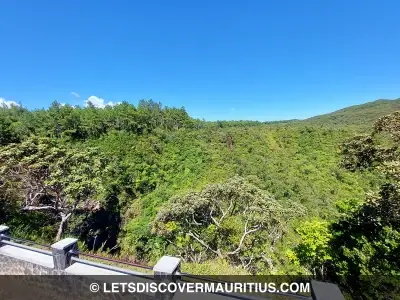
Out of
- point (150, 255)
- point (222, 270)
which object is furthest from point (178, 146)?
point (222, 270)

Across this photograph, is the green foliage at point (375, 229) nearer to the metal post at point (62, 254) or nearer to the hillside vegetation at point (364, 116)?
the metal post at point (62, 254)

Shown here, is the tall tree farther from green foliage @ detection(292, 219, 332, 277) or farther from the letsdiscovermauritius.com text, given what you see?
green foliage @ detection(292, 219, 332, 277)

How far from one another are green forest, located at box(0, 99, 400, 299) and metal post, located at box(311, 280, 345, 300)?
3.34m

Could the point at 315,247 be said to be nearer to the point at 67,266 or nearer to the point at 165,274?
the point at 165,274

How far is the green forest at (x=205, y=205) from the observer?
25.4ft

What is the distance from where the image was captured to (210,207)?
1266cm

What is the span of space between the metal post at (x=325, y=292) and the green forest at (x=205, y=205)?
3338 millimetres

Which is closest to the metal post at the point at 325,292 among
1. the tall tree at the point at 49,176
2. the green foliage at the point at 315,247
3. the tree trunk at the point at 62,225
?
the green foliage at the point at 315,247

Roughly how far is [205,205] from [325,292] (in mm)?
9372

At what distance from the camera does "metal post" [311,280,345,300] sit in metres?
3.08

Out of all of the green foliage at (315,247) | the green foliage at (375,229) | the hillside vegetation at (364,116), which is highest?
the hillside vegetation at (364,116)

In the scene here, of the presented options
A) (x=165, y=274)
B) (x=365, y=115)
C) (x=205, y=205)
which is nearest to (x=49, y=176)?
(x=205, y=205)

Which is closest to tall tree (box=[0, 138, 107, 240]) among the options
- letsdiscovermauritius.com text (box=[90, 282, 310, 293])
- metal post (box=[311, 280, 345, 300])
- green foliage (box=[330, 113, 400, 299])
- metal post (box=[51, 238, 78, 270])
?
metal post (box=[51, 238, 78, 270])

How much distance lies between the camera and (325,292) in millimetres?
3182
